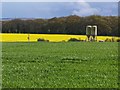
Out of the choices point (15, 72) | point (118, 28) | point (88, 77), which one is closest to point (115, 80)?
point (88, 77)

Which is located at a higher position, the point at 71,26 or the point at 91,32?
the point at 71,26

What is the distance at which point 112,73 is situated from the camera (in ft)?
34.2

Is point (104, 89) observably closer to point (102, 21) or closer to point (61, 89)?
point (61, 89)

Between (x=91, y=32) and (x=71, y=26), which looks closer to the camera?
(x=91, y=32)

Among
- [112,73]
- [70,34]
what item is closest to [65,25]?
[70,34]

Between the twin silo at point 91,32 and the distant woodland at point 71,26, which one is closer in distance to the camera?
the twin silo at point 91,32

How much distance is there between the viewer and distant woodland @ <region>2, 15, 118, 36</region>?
185 feet

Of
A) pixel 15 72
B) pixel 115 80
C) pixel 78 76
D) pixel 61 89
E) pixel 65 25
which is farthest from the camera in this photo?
pixel 65 25

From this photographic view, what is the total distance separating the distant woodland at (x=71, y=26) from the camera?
56.4 metres

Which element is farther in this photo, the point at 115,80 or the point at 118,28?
the point at 118,28

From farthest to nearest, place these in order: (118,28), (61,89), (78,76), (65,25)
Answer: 1. (65,25)
2. (118,28)
3. (78,76)
4. (61,89)

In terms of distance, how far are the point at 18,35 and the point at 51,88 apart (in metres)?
48.0

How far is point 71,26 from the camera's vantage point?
2370 inches

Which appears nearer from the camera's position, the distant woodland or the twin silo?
the twin silo
